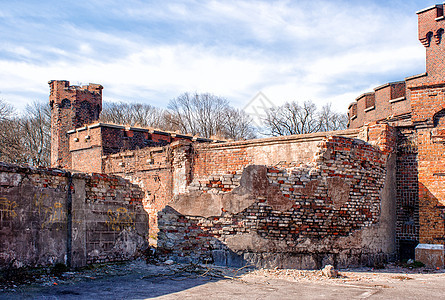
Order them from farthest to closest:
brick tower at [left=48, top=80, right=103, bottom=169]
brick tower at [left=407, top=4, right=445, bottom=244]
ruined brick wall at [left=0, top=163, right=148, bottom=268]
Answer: brick tower at [left=48, top=80, right=103, bottom=169]
brick tower at [left=407, top=4, right=445, bottom=244]
ruined brick wall at [left=0, top=163, right=148, bottom=268]

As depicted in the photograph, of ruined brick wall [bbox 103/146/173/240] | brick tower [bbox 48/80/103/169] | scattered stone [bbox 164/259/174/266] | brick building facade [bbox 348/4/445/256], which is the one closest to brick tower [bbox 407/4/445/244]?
brick building facade [bbox 348/4/445/256]

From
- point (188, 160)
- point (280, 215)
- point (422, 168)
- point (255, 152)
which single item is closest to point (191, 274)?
point (280, 215)

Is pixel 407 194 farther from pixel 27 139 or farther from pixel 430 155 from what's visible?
pixel 27 139

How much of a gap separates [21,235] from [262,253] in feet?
15.6

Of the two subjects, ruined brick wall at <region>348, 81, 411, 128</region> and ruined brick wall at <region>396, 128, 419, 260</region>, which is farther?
ruined brick wall at <region>348, 81, 411, 128</region>

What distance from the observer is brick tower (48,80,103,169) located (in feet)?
78.5

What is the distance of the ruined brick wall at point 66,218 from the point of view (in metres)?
7.66

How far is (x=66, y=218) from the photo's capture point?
862 centimetres

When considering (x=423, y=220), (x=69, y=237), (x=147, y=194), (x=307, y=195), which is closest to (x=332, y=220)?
(x=307, y=195)

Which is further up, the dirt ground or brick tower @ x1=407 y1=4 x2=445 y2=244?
brick tower @ x1=407 y1=4 x2=445 y2=244

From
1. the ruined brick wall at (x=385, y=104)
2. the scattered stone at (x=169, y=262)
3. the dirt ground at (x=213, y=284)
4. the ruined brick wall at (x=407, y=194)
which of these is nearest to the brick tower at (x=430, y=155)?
the ruined brick wall at (x=407, y=194)

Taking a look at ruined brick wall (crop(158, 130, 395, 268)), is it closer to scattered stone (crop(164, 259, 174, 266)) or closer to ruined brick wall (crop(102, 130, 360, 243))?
scattered stone (crop(164, 259, 174, 266))

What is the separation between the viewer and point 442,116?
11.1 m

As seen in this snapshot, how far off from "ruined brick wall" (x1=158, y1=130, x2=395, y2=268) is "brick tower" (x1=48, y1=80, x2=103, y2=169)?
631 inches
